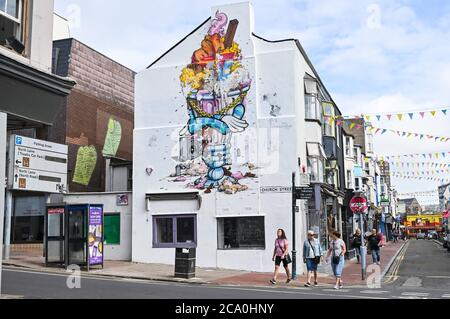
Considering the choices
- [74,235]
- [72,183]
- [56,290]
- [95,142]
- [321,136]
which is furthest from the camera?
[95,142]

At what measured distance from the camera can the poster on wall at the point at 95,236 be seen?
1925 cm

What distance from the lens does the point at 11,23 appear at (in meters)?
10.8

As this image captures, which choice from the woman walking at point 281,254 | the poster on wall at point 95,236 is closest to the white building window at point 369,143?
the woman walking at point 281,254

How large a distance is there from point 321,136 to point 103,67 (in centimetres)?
1438

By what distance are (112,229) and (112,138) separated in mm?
9022

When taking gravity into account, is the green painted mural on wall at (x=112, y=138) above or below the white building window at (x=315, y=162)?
above

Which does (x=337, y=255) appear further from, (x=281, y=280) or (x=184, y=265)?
(x=184, y=265)

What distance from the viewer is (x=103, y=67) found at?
32312 mm

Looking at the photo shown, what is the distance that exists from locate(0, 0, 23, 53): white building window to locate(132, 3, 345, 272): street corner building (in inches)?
506

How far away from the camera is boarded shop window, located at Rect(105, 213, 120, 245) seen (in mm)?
24391

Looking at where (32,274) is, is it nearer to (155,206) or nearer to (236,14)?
(155,206)

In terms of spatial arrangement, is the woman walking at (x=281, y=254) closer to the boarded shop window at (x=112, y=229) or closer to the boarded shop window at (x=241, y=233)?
the boarded shop window at (x=241, y=233)

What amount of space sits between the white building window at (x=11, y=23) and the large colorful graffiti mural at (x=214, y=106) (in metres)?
12.8

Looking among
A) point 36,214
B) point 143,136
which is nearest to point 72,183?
point 36,214
